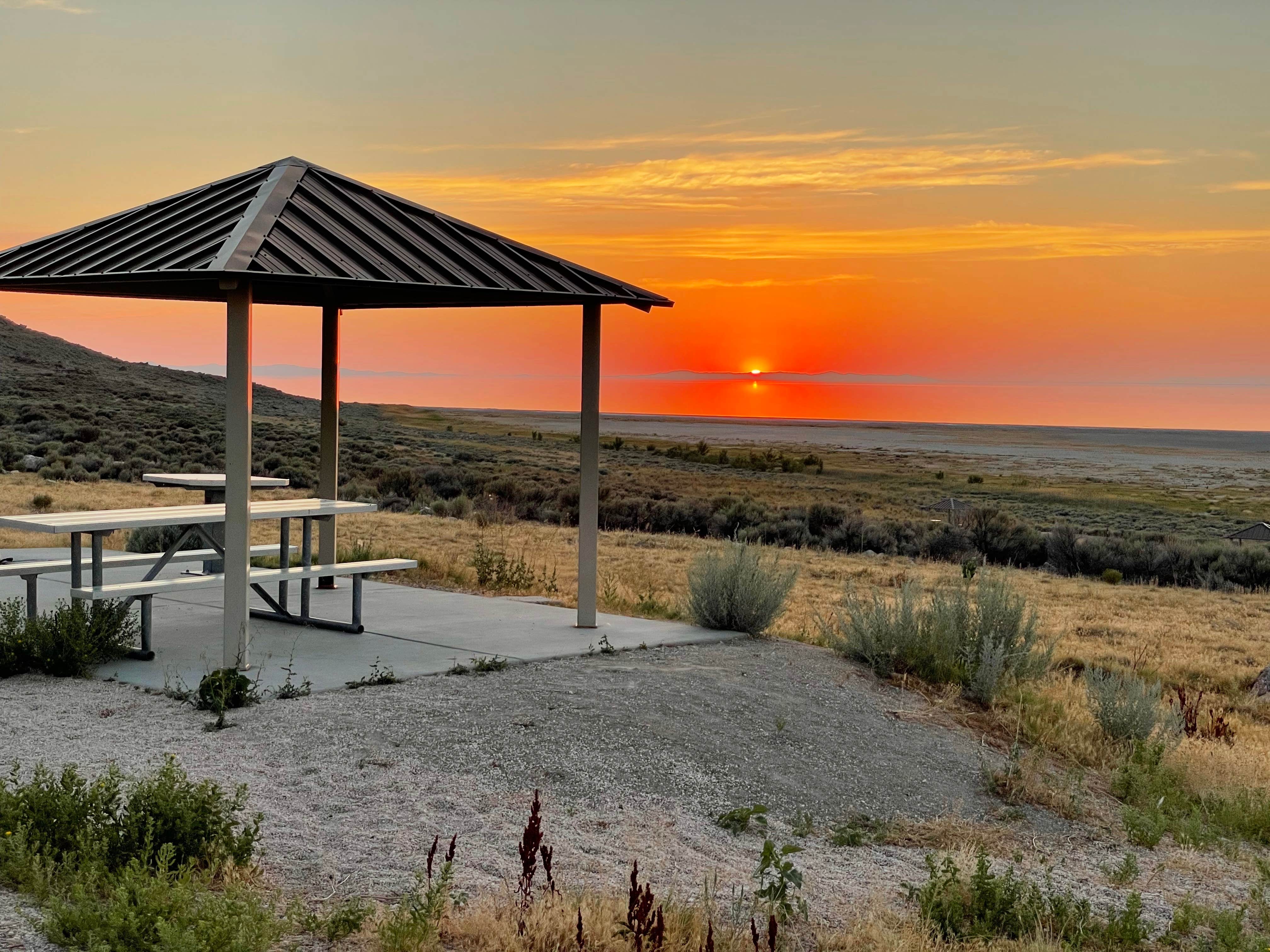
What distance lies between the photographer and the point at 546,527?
27.6 m

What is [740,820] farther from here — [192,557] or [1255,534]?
[1255,534]

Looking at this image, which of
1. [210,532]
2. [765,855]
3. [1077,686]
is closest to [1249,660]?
[1077,686]

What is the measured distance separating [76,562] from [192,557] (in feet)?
5.10

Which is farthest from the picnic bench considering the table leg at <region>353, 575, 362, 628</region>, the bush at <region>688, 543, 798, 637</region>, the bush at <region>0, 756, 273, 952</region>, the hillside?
the hillside

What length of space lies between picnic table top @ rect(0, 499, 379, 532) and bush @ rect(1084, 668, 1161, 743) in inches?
211

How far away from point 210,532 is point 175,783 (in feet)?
16.9

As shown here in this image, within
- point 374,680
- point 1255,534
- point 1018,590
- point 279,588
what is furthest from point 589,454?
point 1255,534

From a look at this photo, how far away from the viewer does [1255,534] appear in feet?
119

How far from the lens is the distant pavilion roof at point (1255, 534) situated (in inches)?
1385

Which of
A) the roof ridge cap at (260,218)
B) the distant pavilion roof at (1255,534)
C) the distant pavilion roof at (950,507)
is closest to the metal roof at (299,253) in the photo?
the roof ridge cap at (260,218)

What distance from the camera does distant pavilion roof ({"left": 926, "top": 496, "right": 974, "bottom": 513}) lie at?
38688mm

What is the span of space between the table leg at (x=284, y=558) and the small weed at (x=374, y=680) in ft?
5.17

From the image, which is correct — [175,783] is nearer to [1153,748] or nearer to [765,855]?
[765,855]

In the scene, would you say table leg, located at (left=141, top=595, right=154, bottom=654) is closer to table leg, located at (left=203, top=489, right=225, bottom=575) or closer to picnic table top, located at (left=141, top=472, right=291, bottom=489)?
table leg, located at (left=203, top=489, right=225, bottom=575)
